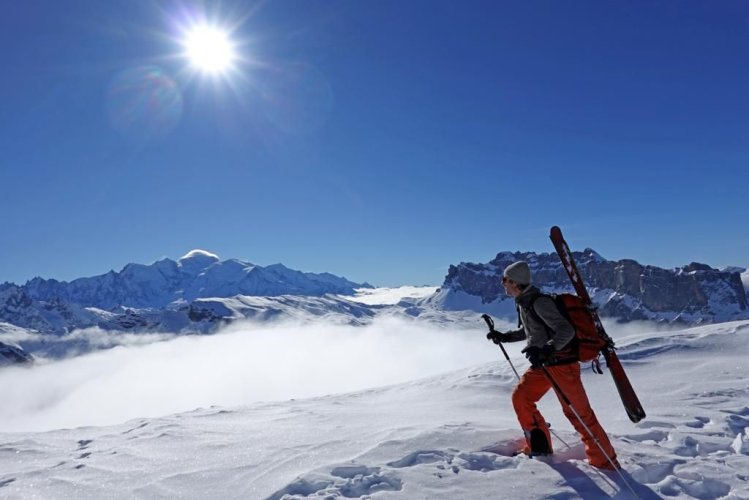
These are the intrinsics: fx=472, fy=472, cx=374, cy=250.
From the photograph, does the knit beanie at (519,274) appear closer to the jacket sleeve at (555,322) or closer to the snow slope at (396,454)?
the jacket sleeve at (555,322)

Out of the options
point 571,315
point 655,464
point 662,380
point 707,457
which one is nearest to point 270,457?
point 571,315

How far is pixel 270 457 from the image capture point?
7.05 meters

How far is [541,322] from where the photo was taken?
20.8 feet

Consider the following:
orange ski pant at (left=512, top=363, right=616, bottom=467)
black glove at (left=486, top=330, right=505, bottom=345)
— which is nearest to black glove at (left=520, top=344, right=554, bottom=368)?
orange ski pant at (left=512, top=363, right=616, bottom=467)

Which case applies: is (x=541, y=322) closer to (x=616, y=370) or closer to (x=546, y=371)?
(x=546, y=371)

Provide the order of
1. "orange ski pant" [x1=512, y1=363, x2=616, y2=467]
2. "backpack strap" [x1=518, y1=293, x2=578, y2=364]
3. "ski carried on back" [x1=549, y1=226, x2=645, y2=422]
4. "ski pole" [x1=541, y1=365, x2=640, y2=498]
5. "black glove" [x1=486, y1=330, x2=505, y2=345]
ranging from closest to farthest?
"ski pole" [x1=541, y1=365, x2=640, y2=498] → "orange ski pant" [x1=512, y1=363, x2=616, y2=467] → "backpack strap" [x1=518, y1=293, x2=578, y2=364] → "ski carried on back" [x1=549, y1=226, x2=645, y2=422] → "black glove" [x1=486, y1=330, x2=505, y2=345]

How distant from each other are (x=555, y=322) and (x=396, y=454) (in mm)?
2838

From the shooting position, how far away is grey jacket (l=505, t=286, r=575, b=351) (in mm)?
6016

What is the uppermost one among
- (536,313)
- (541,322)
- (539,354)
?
(536,313)

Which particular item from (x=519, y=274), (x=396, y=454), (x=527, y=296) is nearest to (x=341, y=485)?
(x=396, y=454)

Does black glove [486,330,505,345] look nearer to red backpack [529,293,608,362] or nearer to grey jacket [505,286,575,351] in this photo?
grey jacket [505,286,575,351]

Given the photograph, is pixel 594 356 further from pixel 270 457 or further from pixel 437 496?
pixel 270 457

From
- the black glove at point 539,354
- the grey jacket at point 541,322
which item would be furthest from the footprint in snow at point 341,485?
the grey jacket at point 541,322

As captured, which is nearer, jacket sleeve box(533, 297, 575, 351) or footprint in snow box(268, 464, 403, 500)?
footprint in snow box(268, 464, 403, 500)
